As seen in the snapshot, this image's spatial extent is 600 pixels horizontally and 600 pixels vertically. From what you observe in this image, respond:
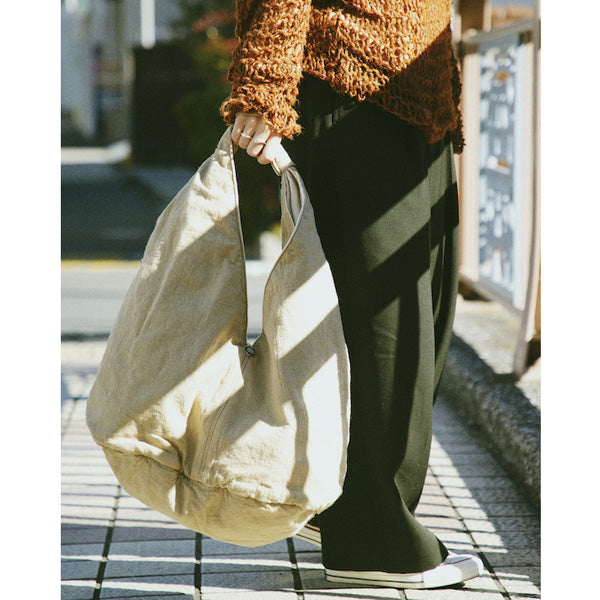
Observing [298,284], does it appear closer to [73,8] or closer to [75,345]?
[75,345]

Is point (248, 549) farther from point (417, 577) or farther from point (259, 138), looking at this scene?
point (259, 138)

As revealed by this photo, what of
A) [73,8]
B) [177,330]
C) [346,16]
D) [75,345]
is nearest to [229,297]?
[177,330]

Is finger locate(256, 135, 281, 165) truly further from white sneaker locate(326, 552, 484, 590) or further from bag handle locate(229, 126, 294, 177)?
white sneaker locate(326, 552, 484, 590)

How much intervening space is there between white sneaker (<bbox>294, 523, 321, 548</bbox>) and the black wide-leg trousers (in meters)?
0.10

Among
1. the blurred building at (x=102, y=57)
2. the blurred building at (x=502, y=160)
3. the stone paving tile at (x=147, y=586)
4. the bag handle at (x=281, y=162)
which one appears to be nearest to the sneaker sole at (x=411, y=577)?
the stone paving tile at (x=147, y=586)

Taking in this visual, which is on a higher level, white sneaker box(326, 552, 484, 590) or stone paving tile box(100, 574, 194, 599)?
white sneaker box(326, 552, 484, 590)

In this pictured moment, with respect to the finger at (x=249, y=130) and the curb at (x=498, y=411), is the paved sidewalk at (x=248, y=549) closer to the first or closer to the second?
the curb at (x=498, y=411)

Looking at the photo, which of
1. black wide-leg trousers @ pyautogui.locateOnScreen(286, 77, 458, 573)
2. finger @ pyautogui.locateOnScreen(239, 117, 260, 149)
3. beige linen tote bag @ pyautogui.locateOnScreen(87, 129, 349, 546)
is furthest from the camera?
black wide-leg trousers @ pyautogui.locateOnScreen(286, 77, 458, 573)

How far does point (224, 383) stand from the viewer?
67.1 inches

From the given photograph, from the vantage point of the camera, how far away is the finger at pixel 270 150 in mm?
1778

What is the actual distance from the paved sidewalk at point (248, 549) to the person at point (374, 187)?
4.5 inches

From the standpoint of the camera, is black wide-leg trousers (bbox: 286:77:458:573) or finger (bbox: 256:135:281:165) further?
black wide-leg trousers (bbox: 286:77:458:573)

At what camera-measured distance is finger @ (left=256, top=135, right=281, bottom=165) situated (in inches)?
70.0

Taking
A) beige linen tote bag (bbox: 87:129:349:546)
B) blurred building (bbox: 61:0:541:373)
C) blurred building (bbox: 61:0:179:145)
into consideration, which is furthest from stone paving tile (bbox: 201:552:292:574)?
blurred building (bbox: 61:0:179:145)
